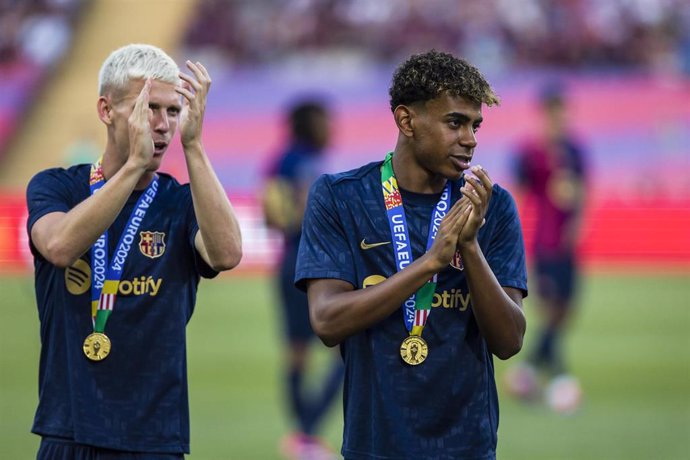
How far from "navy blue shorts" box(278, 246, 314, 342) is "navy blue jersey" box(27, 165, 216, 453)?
4.32 meters

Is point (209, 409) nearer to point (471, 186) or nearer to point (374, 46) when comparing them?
point (471, 186)

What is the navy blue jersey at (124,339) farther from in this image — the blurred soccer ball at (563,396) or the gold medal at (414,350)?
the blurred soccer ball at (563,396)

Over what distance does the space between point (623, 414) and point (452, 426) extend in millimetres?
6248

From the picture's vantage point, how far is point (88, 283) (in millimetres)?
3826

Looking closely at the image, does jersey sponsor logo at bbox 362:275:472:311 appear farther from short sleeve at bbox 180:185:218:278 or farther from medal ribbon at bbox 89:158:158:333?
medal ribbon at bbox 89:158:158:333

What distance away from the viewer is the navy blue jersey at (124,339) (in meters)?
3.75

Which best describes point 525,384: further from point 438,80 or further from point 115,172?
point 438,80

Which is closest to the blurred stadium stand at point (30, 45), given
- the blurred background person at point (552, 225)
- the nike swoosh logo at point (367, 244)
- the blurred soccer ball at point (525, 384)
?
the blurred background person at point (552, 225)

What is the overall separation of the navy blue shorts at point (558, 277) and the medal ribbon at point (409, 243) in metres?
6.68

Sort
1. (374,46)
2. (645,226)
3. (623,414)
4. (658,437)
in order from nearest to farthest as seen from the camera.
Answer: (658,437) < (623,414) < (645,226) < (374,46)

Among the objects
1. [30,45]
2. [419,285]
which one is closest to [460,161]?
[419,285]

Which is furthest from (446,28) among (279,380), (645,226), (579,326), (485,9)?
(279,380)

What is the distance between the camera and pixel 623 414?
935 cm

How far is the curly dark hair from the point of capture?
3.50 meters
